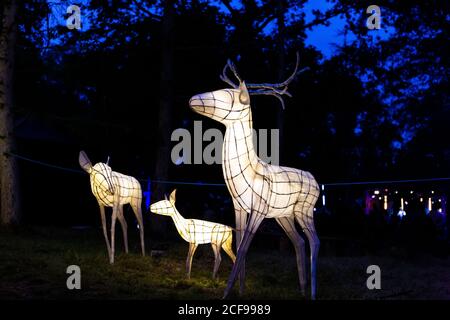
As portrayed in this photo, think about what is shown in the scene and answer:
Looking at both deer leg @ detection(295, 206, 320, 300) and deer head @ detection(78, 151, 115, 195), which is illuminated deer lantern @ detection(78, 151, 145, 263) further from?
deer leg @ detection(295, 206, 320, 300)

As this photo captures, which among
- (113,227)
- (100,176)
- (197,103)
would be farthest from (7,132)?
(197,103)

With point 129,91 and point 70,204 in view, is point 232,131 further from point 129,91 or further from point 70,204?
point 70,204

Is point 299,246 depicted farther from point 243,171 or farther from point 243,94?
point 243,94

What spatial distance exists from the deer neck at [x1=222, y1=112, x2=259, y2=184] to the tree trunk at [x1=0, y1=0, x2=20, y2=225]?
742 cm

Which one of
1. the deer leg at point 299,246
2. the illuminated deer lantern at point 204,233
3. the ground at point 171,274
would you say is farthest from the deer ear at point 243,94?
the illuminated deer lantern at point 204,233

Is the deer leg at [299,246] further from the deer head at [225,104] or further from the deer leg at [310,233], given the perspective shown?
the deer head at [225,104]

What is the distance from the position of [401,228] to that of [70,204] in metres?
12.3

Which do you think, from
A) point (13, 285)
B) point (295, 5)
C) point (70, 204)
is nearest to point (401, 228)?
point (295, 5)

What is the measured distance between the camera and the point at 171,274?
928 cm

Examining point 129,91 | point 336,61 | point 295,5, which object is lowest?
point 129,91

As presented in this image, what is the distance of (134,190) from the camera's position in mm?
10562

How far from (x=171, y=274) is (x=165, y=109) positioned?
7169 mm

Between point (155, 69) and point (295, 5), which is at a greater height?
point (295, 5)

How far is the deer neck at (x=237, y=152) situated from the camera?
6.73 metres
